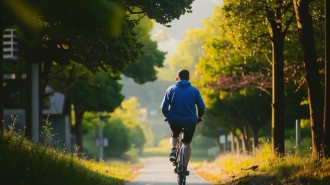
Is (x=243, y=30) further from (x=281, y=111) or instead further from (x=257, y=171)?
(x=257, y=171)

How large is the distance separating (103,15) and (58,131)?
5085cm

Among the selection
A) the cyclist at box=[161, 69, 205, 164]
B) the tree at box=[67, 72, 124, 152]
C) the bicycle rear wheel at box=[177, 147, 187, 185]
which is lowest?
the bicycle rear wheel at box=[177, 147, 187, 185]

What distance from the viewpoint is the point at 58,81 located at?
143ft

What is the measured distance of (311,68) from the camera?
55.0ft

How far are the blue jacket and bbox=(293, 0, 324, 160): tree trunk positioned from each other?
3976 millimetres

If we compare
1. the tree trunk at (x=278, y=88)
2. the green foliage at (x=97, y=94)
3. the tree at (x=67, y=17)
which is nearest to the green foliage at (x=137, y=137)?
the green foliage at (x=97, y=94)

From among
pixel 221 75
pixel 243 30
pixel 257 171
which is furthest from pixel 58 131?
pixel 257 171

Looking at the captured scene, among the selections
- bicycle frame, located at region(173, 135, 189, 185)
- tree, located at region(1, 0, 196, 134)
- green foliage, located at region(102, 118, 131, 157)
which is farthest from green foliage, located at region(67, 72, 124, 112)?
green foliage, located at region(102, 118, 131, 157)

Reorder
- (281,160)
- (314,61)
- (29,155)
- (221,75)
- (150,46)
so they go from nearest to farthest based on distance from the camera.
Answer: (29,155), (314,61), (281,160), (221,75), (150,46)

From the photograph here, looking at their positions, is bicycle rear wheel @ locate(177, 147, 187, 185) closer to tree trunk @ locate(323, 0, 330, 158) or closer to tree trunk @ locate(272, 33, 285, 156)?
tree trunk @ locate(323, 0, 330, 158)

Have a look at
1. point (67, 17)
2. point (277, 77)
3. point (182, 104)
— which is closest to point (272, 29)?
point (277, 77)

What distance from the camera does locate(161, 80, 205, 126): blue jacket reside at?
13625mm

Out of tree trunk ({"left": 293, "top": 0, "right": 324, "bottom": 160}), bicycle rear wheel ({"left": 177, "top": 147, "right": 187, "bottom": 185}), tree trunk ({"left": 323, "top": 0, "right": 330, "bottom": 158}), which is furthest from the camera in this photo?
tree trunk ({"left": 293, "top": 0, "right": 324, "bottom": 160})

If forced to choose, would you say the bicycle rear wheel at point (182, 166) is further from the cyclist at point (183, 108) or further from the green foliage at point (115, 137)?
the green foliage at point (115, 137)
